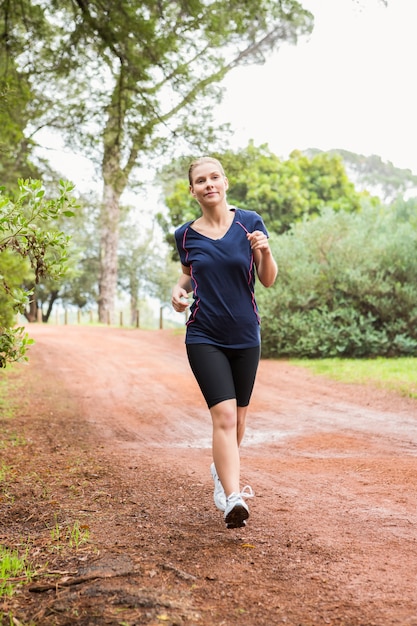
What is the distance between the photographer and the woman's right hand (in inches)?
172

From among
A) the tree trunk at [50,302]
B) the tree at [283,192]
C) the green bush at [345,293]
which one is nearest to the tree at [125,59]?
the green bush at [345,293]

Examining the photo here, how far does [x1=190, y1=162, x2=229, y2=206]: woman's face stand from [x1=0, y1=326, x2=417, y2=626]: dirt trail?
2091 millimetres

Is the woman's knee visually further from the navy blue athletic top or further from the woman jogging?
the navy blue athletic top

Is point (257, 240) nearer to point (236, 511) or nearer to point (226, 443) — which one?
point (226, 443)

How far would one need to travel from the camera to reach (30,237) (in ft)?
16.5

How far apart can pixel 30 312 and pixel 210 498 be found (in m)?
44.0

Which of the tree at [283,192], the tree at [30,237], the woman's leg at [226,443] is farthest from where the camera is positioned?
the tree at [283,192]

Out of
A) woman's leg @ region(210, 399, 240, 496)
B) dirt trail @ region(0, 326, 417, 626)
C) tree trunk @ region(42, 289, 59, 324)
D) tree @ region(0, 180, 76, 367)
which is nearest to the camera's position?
dirt trail @ region(0, 326, 417, 626)

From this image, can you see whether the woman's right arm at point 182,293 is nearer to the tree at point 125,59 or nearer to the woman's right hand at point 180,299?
the woman's right hand at point 180,299

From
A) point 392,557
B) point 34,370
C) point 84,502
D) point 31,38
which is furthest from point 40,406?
point 392,557

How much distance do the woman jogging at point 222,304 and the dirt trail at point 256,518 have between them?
1.56 feet

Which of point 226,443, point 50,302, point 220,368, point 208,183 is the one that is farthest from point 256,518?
point 50,302

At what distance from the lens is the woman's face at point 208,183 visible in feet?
14.0

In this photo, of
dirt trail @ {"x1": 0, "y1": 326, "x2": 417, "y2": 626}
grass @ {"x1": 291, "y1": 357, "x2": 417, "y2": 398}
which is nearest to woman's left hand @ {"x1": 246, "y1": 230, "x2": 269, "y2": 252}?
dirt trail @ {"x1": 0, "y1": 326, "x2": 417, "y2": 626}
